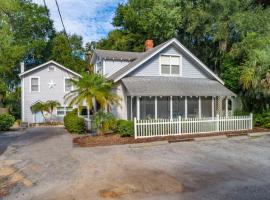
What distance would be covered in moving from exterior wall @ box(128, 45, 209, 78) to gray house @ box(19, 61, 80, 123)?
1262 cm

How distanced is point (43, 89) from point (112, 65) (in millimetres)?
11344

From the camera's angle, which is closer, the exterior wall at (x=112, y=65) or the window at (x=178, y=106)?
the window at (x=178, y=106)

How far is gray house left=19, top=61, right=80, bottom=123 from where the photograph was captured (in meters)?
32.5

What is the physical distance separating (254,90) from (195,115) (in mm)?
4803

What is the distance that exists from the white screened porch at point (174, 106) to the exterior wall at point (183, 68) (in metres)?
1.91

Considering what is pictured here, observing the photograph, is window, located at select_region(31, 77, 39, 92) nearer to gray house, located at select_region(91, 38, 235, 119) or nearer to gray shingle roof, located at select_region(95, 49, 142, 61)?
gray shingle roof, located at select_region(95, 49, 142, 61)

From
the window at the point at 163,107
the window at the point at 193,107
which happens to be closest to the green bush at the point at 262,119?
the window at the point at 193,107

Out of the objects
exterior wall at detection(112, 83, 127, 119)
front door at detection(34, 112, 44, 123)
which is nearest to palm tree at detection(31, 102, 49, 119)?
front door at detection(34, 112, 44, 123)

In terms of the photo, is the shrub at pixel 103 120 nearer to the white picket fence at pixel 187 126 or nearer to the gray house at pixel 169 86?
the white picket fence at pixel 187 126

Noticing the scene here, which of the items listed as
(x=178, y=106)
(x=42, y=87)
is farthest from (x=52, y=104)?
(x=178, y=106)

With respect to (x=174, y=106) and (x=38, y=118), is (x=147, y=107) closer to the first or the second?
(x=174, y=106)

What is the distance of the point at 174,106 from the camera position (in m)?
22.4

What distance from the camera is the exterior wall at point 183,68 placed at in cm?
2212

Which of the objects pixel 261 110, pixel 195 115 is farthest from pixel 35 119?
pixel 261 110
